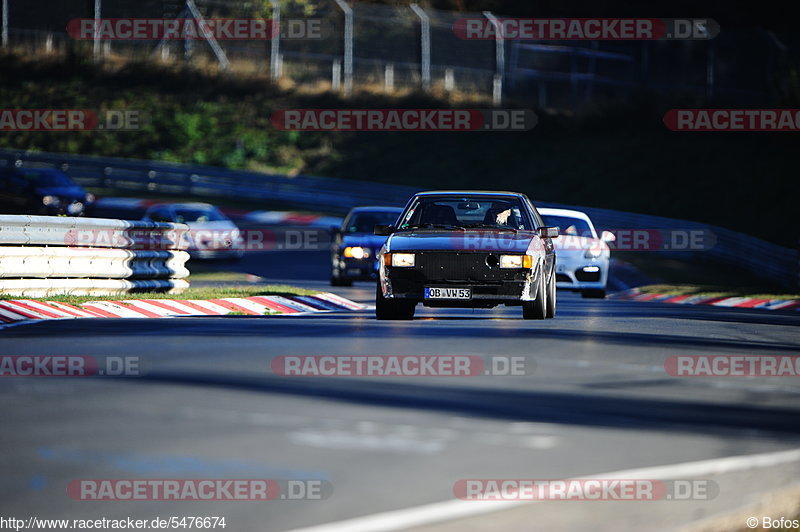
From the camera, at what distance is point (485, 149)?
2014 inches

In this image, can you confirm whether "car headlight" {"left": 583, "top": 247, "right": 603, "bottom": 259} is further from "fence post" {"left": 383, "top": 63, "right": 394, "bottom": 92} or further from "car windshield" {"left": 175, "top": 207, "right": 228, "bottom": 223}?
"fence post" {"left": 383, "top": 63, "right": 394, "bottom": 92}

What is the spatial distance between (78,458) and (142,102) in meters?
48.9

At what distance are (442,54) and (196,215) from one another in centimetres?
1936

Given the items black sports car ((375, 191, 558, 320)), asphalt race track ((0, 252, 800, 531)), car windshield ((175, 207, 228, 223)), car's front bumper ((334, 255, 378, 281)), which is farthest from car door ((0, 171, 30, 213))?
asphalt race track ((0, 252, 800, 531))

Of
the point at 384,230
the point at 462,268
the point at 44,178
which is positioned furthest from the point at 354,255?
the point at 44,178

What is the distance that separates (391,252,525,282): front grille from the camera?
14.2 metres

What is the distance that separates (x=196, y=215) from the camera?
31906mm

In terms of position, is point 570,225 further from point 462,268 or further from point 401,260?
point 401,260

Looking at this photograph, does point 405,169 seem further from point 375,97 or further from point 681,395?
point 681,395

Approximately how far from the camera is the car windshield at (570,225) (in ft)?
74.4

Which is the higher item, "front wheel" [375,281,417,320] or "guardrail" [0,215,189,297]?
"guardrail" [0,215,189,297]

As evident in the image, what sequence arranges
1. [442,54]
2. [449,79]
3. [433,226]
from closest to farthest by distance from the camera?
[433,226], [442,54], [449,79]

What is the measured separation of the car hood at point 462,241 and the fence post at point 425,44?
31526 millimetres

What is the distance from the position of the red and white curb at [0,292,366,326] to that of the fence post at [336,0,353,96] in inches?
1067
